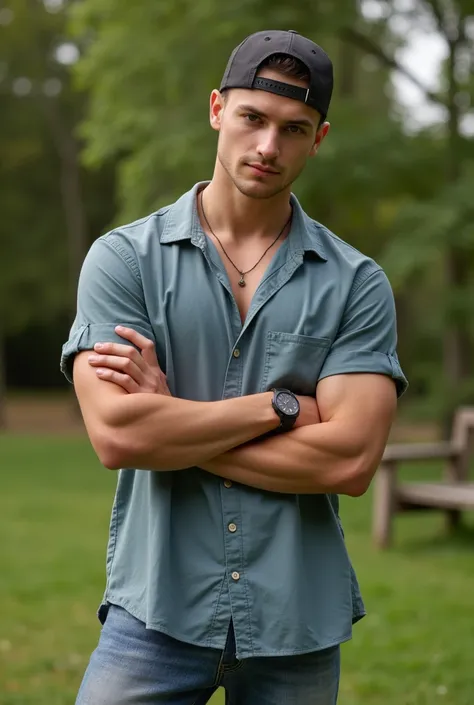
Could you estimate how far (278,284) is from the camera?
108 inches

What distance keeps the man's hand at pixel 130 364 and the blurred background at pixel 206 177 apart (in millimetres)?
3182

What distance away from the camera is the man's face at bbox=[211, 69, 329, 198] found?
270cm

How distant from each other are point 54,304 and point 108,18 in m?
12.4

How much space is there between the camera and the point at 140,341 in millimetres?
2678

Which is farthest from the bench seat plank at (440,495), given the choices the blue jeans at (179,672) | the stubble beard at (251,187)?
the stubble beard at (251,187)

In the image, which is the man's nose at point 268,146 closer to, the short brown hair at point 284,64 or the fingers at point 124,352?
the short brown hair at point 284,64

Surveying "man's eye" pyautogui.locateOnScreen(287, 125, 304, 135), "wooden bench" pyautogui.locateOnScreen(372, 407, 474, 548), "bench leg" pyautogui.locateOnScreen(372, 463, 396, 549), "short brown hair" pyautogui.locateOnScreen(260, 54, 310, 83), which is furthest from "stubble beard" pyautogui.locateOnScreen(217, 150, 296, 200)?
"bench leg" pyautogui.locateOnScreen(372, 463, 396, 549)

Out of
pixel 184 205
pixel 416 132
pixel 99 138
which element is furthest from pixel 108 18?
pixel 184 205

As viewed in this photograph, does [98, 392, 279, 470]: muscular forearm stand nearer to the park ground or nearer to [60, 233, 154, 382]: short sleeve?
[60, 233, 154, 382]: short sleeve

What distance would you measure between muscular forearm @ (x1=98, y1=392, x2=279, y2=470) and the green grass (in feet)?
10.1

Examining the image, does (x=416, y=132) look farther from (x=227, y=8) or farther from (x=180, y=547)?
(x=180, y=547)

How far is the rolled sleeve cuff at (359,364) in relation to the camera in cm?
276

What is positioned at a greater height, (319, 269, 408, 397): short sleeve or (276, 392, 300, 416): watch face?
(319, 269, 408, 397): short sleeve

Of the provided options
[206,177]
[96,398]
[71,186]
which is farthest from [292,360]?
[71,186]
